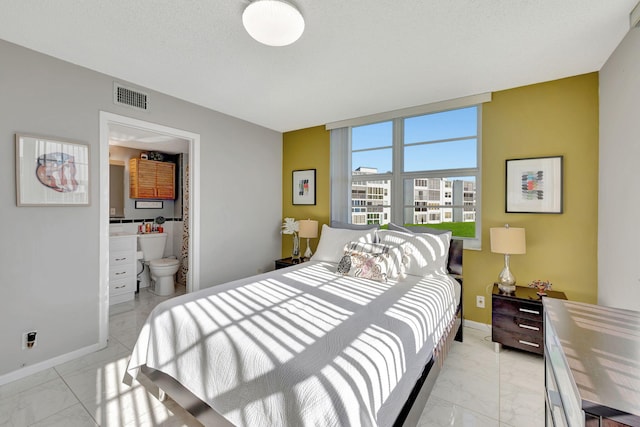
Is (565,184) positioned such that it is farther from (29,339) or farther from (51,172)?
(29,339)

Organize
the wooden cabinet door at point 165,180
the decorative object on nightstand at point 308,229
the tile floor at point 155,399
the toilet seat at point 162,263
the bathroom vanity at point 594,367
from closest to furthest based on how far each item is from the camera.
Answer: the bathroom vanity at point 594,367, the tile floor at point 155,399, the decorative object on nightstand at point 308,229, the toilet seat at point 162,263, the wooden cabinet door at point 165,180

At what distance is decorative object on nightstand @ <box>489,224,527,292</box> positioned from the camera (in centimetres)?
247

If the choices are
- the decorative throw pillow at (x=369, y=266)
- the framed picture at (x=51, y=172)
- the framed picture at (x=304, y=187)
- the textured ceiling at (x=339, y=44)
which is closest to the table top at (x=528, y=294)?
the decorative throw pillow at (x=369, y=266)

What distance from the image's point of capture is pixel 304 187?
4293 mm

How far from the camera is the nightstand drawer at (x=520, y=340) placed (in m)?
2.31

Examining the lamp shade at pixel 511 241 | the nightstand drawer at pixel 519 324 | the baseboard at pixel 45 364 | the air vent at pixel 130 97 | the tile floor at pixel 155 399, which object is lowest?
the tile floor at pixel 155 399

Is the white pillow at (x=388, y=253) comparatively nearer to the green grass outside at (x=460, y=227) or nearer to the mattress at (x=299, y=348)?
the mattress at (x=299, y=348)

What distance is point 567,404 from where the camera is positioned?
923 mm

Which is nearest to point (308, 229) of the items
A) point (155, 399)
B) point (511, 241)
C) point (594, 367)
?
point (511, 241)

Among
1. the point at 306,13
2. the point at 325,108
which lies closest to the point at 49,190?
the point at 306,13

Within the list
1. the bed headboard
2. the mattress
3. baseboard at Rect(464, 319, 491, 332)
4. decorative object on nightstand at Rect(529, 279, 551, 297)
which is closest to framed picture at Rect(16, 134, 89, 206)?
the mattress

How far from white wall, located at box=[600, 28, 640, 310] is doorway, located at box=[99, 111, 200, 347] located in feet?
12.4

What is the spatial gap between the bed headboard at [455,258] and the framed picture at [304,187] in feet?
6.56

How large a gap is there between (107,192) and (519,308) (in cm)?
381
